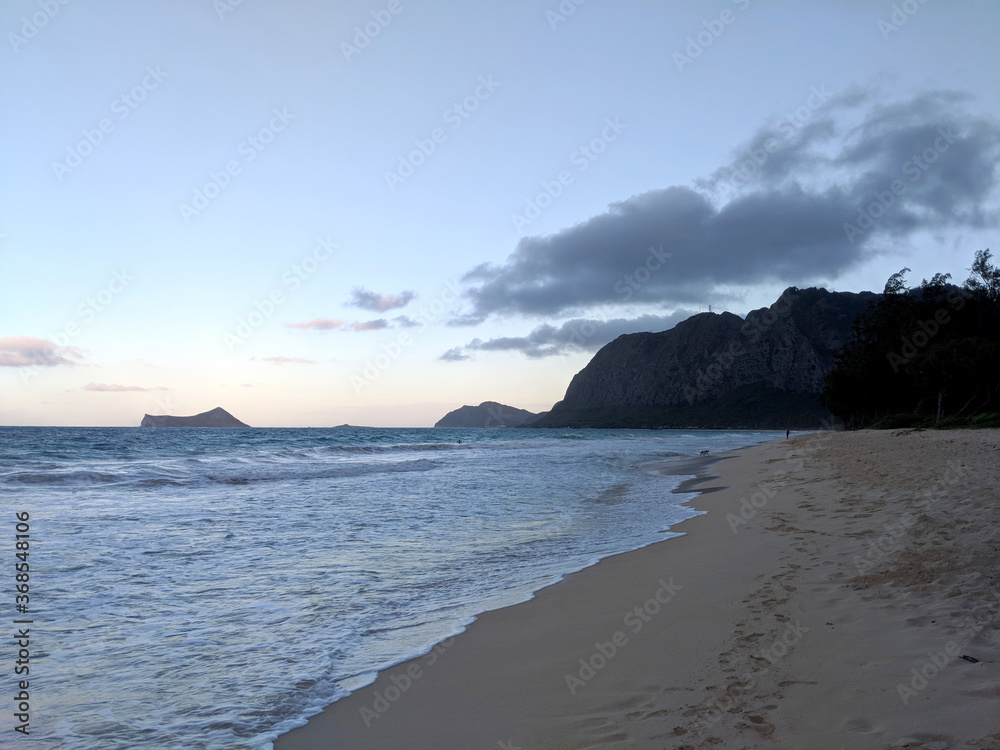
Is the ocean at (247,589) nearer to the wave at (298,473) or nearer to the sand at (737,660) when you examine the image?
the sand at (737,660)

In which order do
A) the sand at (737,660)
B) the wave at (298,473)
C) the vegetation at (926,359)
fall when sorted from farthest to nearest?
the vegetation at (926,359), the wave at (298,473), the sand at (737,660)

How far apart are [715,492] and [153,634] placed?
1560cm

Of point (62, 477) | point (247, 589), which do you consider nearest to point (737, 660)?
point (247, 589)

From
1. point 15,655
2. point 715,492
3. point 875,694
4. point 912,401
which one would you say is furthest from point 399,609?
point 912,401

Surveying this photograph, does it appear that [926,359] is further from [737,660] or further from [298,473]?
[737,660]

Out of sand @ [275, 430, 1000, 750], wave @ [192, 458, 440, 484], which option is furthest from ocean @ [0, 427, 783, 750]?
wave @ [192, 458, 440, 484]

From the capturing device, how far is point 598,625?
561 centimetres

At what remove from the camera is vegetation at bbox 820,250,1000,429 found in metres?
41.8

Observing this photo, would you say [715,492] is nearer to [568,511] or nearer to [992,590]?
[568,511]

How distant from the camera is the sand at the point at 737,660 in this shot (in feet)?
10.7

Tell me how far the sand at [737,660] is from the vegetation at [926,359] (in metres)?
37.7

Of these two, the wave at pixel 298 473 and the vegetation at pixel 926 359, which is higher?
the vegetation at pixel 926 359

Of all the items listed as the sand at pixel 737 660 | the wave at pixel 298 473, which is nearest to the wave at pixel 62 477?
the wave at pixel 298 473

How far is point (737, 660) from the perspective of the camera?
4.16 metres
